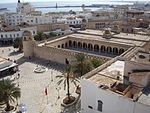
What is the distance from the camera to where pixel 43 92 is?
2819 centimetres

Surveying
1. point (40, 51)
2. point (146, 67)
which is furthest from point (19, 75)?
point (146, 67)

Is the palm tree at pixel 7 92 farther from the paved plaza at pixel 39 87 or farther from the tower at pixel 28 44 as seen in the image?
the tower at pixel 28 44

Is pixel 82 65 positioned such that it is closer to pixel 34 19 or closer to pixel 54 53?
pixel 54 53

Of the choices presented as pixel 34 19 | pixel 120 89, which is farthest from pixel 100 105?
pixel 34 19

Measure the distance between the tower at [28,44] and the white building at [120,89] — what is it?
74.2 feet

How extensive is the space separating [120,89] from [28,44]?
26908 millimetres

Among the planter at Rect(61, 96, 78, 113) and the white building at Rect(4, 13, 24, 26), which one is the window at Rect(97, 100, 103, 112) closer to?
the planter at Rect(61, 96, 78, 113)

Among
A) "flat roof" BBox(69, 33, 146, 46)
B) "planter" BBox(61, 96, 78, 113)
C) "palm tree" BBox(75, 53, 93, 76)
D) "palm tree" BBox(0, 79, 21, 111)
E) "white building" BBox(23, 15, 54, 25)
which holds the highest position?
"white building" BBox(23, 15, 54, 25)

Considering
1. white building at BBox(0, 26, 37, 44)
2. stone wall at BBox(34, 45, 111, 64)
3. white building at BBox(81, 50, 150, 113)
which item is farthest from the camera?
white building at BBox(0, 26, 37, 44)

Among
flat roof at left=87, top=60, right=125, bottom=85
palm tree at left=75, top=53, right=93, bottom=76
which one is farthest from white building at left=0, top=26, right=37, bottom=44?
flat roof at left=87, top=60, right=125, bottom=85

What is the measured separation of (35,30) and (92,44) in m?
22.8

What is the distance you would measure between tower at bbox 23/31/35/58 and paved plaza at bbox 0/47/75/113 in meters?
1.58

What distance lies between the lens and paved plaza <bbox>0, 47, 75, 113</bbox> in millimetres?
24705

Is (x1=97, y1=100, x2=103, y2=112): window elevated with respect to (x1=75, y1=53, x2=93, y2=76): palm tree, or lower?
lower
